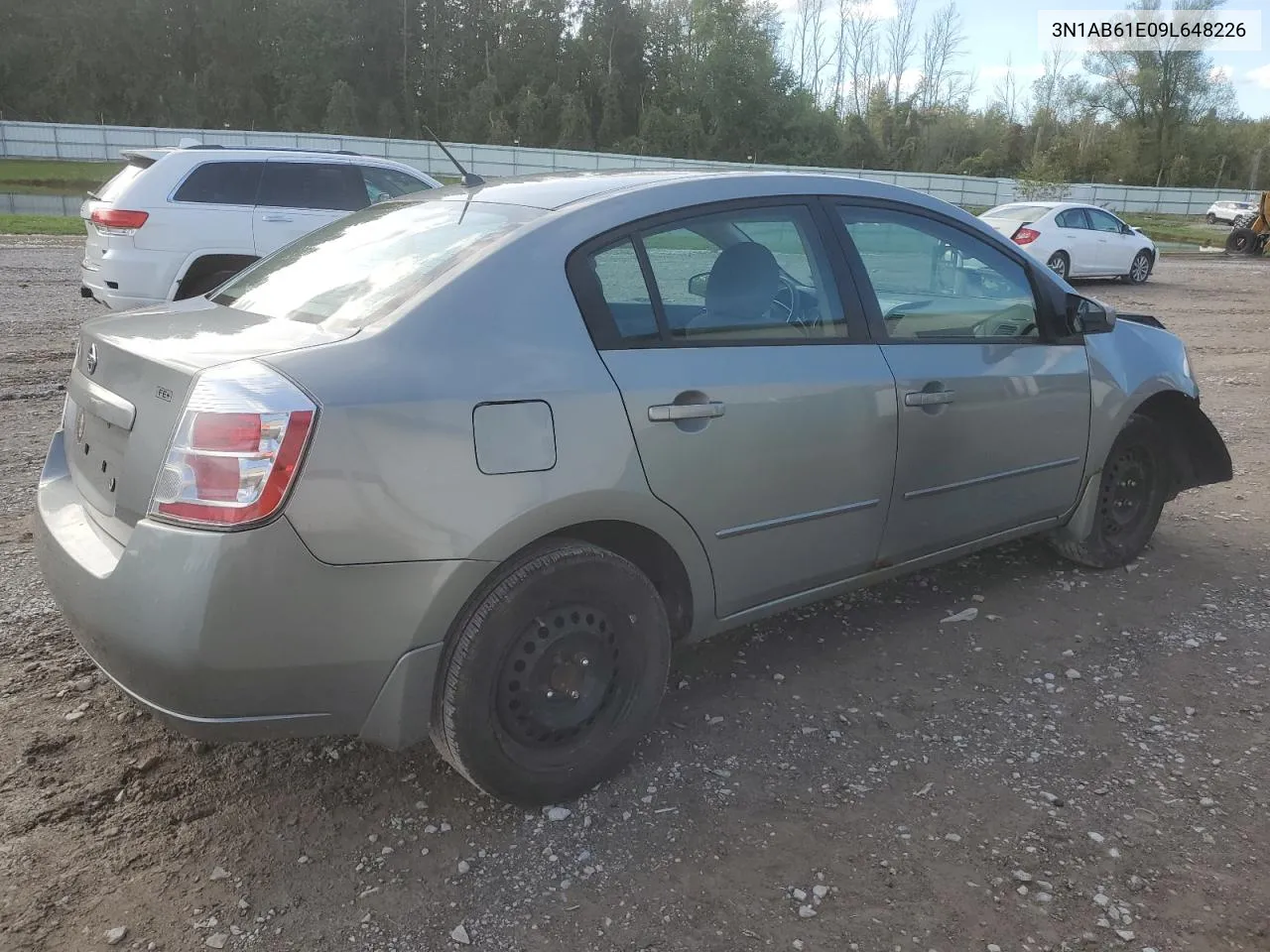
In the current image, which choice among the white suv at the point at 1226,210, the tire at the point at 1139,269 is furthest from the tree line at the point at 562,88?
the tire at the point at 1139,269

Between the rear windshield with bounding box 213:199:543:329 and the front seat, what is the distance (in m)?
0.63

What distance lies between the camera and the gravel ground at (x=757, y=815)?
2365 millimetres

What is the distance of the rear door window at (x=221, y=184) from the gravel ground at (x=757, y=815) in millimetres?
5861

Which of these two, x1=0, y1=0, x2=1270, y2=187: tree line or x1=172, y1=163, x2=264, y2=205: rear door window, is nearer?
x1=172, y1=163, x2=264, y2=205: rear door window

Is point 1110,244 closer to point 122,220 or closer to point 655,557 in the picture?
point 122,220

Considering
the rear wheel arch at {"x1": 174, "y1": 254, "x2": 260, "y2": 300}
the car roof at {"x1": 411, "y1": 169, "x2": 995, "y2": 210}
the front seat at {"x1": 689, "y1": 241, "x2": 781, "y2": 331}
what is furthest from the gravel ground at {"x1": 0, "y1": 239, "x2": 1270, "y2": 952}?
the rear wheel arch at {"x1": 174, "y1": 254, "x2": 260, "y2": 300}

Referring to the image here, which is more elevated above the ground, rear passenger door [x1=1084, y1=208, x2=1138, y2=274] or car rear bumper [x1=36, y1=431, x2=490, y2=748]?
rear passenger door [x1=1084, y1=208, x2=1138, y2=274]

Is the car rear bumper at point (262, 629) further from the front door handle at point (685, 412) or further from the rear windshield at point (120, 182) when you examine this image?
the rear windshield at point (120, 182)

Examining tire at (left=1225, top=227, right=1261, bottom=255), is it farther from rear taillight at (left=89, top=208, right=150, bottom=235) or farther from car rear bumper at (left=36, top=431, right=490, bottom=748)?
car rear bumper at (left=36, top=431, right=490, bottom=748)

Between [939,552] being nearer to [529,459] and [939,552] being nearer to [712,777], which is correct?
[712,777]

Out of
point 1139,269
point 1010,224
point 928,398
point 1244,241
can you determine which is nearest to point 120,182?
point 928,398

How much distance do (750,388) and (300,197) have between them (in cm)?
794

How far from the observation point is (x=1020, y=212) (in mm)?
18922

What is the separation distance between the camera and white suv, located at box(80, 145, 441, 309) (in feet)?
28.1
